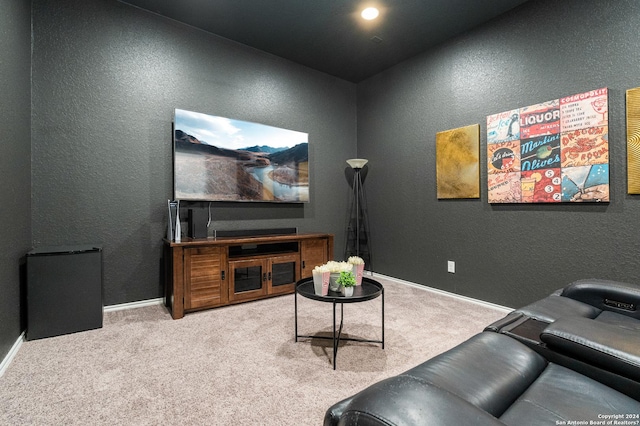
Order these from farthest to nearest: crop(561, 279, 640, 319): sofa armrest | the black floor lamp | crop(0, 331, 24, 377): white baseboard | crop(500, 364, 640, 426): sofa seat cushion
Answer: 1. the black floor lamp
2. crop(0, 331, 24, 377): white baseboard
3. crop(561, 279, 640, 319): sofa armrest
4. crop(500, 364, 640, 426): sofa seat cushion

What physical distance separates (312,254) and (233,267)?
0.97 meters

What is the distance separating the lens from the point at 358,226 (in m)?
4.38

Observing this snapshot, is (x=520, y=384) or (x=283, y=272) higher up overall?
(x=520, y=384)

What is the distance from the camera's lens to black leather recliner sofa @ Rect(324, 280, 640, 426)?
0.56 meters

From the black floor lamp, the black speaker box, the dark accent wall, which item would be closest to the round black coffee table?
the black speaker box

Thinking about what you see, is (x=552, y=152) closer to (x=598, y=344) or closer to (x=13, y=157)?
(x=598, y=344)

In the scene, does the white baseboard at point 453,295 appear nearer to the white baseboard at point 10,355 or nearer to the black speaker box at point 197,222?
the black speaker box at point 197,222

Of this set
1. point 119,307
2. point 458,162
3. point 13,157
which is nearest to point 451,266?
point 458,162

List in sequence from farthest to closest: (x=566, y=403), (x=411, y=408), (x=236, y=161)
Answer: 1. (x=236, y=161)
2. (x=566, y=403)
3. (x=411, y=408)

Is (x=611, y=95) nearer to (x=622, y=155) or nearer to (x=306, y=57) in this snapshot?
(x=622, y=155)

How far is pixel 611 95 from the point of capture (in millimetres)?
2295

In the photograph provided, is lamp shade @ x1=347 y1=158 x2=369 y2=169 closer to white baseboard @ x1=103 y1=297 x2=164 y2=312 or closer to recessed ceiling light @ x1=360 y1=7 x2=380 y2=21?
recessed ceiling light @ x1=360 y1=7 x2=380 y2=21

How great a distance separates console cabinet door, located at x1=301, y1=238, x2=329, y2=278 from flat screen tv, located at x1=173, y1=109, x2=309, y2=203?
648 mm

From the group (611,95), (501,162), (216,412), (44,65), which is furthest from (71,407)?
(611,95)
